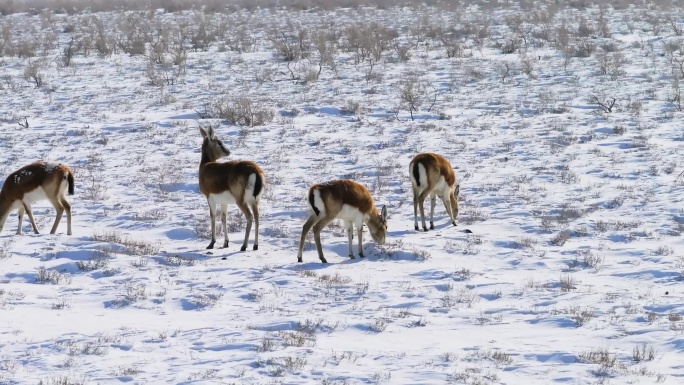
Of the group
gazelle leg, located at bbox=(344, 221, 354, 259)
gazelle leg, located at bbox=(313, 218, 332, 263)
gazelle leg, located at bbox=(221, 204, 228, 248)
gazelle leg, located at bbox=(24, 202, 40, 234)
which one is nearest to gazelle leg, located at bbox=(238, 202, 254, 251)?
gazelle leg, located at bbox=(221, 204, 228, 248)

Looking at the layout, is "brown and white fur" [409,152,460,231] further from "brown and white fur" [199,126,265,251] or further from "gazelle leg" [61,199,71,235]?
"gazelle leg" [61,199,71,235]

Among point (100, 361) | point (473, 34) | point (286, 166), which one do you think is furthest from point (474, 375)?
point (473, 34)

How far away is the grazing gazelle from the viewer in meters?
11.1

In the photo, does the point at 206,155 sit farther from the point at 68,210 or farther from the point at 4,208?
the point at 4,208

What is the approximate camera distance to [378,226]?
38.7 ft

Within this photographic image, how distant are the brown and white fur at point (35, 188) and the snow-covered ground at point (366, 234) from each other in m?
0.50

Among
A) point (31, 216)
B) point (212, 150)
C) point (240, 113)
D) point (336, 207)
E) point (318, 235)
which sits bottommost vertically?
point (318, 235)

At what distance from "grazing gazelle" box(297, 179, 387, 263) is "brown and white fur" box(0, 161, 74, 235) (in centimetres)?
370

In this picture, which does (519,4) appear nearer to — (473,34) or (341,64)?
(473,34)

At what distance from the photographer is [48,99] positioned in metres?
22.1

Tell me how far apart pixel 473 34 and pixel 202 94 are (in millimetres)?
11804

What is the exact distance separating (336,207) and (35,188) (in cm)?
448

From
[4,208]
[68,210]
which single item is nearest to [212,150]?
[68,210]

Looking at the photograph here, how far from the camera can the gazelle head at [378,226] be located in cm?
1176
